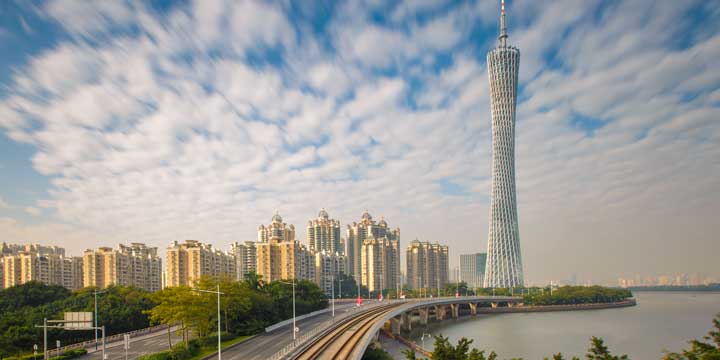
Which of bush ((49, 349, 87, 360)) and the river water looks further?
the river water

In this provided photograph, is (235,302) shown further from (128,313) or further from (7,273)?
(7,273)

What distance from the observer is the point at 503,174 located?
11931cm

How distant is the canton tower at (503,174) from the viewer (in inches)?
4707

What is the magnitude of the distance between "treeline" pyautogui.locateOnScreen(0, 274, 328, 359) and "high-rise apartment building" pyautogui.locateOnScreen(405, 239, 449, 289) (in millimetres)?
74277

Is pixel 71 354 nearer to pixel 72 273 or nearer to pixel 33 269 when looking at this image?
pixel 33 269

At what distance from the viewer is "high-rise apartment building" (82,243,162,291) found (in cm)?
10100

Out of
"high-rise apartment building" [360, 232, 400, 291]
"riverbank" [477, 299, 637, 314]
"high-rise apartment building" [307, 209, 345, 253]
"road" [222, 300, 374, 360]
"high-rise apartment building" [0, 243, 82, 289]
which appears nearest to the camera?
"road" [222, 300, 374, 360]

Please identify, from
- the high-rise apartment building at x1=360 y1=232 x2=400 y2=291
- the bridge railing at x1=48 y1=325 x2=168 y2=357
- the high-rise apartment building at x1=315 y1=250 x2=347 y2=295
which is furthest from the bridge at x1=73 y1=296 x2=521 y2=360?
the high-rise apartment building at x1=360 y1=232 x2=400 y2=291

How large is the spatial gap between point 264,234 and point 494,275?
3209 inches

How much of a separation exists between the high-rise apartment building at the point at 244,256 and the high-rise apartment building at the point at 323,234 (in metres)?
35.6

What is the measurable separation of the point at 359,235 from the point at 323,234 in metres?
13.6

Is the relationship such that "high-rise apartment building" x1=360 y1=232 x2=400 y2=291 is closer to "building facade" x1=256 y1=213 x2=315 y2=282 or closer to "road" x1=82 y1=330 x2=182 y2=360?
"building facade" x1=256 y1=213 x2=315 y2=282

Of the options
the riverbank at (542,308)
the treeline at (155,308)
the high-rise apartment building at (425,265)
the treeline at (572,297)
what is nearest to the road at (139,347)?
the treeline at (155,308)

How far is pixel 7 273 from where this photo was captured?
99062mm
